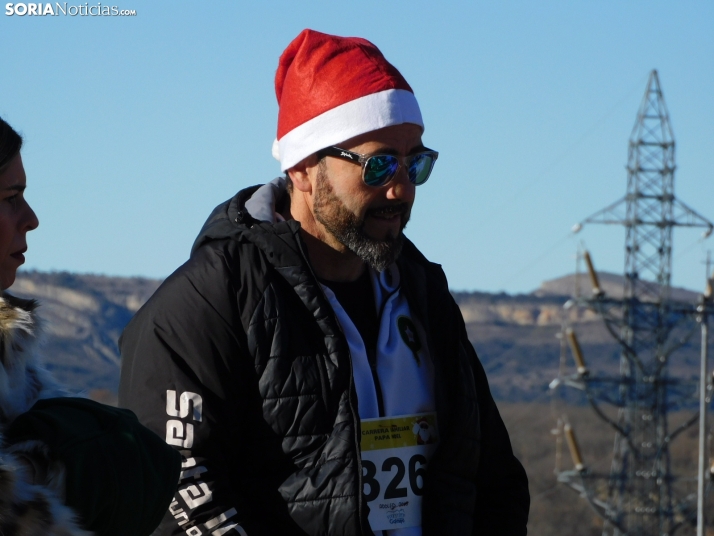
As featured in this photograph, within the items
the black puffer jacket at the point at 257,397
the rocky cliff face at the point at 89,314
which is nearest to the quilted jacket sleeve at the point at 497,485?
the black puffer jacket at the point at 257,397

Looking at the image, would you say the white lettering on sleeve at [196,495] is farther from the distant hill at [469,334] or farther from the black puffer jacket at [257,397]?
the distant hill at [469,334]

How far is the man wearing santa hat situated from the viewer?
312 cm

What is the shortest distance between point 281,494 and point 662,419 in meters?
32.7

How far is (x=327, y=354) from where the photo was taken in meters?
3.24

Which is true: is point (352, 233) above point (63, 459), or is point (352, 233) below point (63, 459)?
above

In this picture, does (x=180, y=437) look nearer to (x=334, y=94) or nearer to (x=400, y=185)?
(x=400, y=185)

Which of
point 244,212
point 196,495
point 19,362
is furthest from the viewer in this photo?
point 244,212

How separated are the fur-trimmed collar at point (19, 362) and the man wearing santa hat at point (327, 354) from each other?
910 mm

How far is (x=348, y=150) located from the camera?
365 centimetres

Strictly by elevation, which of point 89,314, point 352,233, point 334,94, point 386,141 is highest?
point 89,314

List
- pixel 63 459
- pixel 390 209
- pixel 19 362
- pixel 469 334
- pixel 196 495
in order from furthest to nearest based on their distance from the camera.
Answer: pixel 469 334 → pixel 390 209 → pixel 196 495 → pixel 19 362 → pixel 63 459

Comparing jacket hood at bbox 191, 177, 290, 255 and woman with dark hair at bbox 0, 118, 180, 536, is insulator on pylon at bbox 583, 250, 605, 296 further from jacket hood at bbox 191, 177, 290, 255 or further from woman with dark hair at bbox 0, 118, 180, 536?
woman with dark hair at bbox 0, 118, 180, 536

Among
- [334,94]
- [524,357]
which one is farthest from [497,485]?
[524,357]

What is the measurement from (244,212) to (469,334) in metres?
81.3
